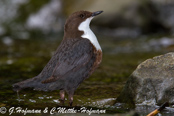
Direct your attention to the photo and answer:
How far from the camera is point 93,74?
657cm

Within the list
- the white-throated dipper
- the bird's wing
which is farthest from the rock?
the bird's wing

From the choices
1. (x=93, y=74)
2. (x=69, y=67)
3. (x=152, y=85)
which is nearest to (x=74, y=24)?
(x=69, y=67)

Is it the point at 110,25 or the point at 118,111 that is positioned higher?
the point at 110,25

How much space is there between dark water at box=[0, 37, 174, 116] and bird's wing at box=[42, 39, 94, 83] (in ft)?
1.68

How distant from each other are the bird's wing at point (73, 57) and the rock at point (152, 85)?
69 centimetres

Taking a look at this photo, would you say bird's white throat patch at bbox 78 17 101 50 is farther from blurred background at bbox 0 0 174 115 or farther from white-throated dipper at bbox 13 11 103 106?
blurred background at bbox 0 0 174 115

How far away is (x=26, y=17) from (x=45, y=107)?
9738 millimetres

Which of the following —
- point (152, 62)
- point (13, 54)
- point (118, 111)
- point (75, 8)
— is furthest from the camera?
point (75, 8)

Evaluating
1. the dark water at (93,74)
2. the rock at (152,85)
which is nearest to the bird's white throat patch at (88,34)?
the rock at (152,85)

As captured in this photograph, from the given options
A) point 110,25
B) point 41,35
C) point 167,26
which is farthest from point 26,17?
point 167,26

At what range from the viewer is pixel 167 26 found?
1290cm

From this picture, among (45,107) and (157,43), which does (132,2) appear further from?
(45,107)

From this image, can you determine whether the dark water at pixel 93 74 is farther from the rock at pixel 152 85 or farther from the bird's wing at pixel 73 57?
the bird's wing at pixel 73 57

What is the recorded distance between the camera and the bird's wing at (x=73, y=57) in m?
4.08
